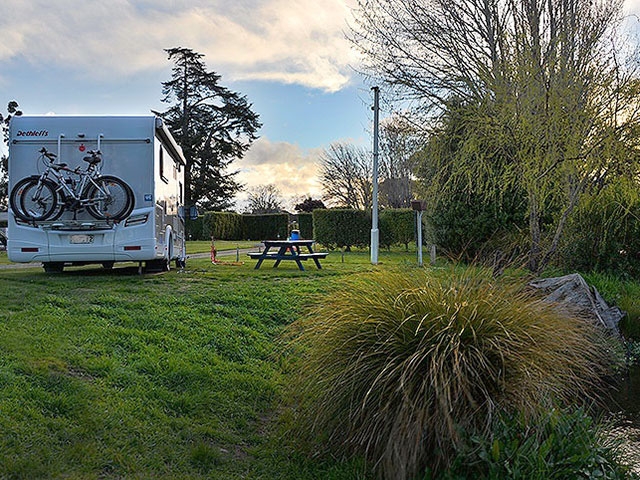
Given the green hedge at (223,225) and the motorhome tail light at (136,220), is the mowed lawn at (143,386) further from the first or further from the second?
the green hedge at (223,225)

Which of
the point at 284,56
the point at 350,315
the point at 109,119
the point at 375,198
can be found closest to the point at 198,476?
the point at 350,315

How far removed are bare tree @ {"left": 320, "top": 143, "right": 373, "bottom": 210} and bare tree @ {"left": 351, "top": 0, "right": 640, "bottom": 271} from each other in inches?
974

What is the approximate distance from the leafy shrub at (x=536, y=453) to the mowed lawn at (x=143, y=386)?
2.62 ft

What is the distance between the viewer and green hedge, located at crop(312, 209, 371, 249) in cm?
2192

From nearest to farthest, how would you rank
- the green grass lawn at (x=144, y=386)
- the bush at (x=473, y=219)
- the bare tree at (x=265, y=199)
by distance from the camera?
1. the green grass lawn at (x=144, y=386)
2. the bush at (x=473, y=219)
3. the bare tree at (x=265, y=199)

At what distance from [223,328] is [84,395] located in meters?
2.63

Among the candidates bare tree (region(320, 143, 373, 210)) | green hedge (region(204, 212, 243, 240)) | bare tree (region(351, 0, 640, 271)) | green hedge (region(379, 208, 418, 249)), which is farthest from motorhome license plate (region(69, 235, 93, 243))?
bare tree (region(320, 143, 373, 210))

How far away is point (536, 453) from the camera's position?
360 centimetres

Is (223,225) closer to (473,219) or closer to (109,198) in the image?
(473,219)

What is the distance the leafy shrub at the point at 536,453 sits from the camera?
357 cm

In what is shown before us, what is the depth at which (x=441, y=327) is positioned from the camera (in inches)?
158

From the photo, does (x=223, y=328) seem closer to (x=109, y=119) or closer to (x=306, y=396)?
(x=306, y=396)

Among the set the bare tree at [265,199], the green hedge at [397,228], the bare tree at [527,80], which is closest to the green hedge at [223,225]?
the bare tree at [265,199]

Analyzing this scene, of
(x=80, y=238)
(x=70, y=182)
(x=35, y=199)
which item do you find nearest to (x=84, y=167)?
(x=70, y=182)
